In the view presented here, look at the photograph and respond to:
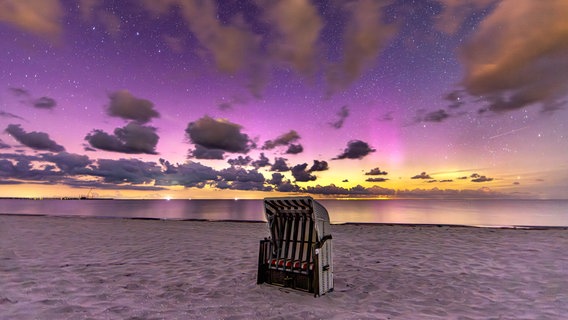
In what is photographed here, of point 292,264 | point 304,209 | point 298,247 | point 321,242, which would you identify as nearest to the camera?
point 321,242

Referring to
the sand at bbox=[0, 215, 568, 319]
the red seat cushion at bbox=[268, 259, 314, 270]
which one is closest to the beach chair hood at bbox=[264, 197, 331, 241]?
the red seat cushion at bbox=[268, 259, 314, 270]

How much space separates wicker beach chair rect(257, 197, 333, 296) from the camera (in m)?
8.31

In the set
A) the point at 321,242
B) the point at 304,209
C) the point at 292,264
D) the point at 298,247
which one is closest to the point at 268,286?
the point at 292,264

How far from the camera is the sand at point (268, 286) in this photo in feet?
23.9

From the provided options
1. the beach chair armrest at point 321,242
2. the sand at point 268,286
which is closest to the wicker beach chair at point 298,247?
the beach chair armrest at point 321,242

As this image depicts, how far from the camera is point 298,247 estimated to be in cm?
920

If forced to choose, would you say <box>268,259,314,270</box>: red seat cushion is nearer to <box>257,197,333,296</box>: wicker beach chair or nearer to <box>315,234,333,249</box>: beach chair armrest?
<box>257,197,333,296</box>: wicker beach chair

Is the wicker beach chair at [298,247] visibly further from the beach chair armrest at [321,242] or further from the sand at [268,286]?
the sand at [268,286]

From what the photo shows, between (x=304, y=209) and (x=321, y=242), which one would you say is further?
(x=304, y=209)

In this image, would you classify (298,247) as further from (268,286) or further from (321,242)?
(268,286)

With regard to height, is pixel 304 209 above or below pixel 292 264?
above

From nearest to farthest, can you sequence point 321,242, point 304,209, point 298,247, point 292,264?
point 321,242, point 304,209, point 292,264, point 298,247

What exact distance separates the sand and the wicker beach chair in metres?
0.33

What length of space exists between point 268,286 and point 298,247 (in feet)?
4.63
